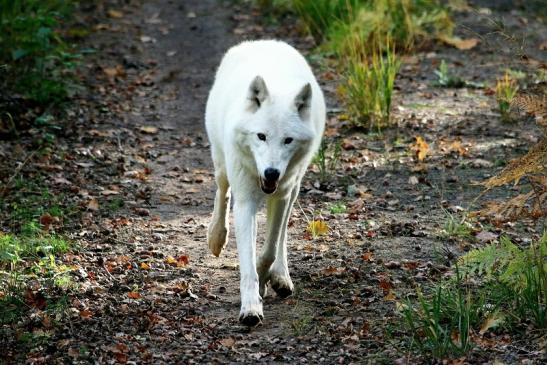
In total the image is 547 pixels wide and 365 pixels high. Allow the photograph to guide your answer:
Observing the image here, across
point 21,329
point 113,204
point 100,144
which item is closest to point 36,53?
point 100,144

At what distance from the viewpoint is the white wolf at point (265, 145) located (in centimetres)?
507

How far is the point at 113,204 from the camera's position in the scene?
23.6 feet

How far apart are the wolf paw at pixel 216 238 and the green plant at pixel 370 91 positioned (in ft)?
9.15

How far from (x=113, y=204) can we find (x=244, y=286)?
233 centimetres

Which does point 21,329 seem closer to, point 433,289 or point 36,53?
point 433,289

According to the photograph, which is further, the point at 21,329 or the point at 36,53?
the point at 36,53

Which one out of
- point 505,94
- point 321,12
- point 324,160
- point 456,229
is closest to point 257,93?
point 456,229

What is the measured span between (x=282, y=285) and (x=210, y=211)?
5.92ft

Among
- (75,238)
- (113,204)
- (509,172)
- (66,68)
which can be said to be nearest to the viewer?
(509,172)

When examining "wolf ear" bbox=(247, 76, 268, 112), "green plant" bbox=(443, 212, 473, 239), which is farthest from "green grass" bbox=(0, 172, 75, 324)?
"green plant" bbox=(443, 212, 473, 239)

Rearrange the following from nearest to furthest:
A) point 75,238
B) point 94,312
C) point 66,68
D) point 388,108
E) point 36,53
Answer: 1. point 94,312
2. point 75,238
3. point 388,108
4. point 36,53
5. point 66,68

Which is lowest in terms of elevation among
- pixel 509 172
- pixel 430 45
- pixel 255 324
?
pixel 430 45

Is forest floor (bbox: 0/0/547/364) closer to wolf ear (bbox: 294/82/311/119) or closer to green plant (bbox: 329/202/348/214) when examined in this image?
green plant (bbox: 329/202/348/214)

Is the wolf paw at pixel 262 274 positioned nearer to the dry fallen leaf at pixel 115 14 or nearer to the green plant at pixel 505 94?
the green plant at pixel 505 94
